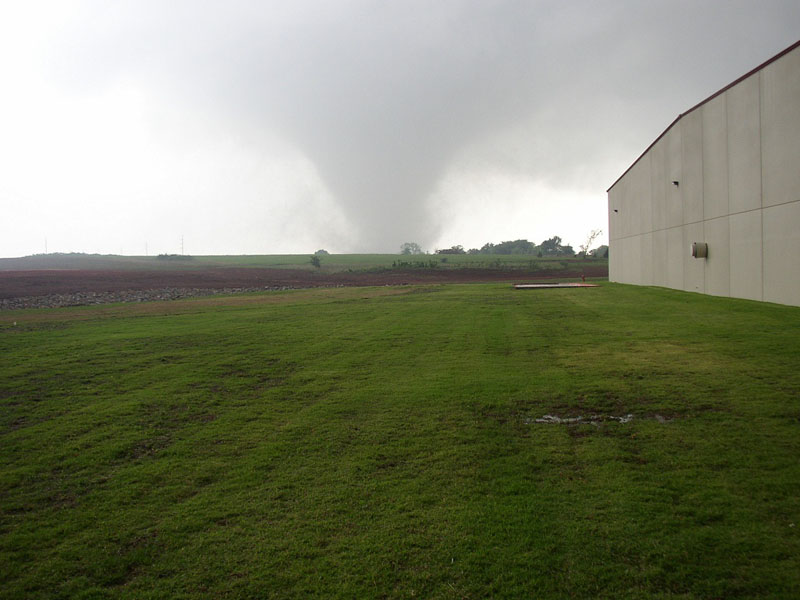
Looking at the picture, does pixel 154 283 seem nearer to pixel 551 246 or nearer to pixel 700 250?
pixel 700 250

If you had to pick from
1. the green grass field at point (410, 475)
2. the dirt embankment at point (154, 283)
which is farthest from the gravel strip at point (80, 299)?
the green grass field at point (410, 475)

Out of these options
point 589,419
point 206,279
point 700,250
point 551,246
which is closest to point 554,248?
point 551,246

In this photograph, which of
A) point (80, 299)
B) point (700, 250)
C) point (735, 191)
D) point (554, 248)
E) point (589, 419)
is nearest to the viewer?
point (589, 419)

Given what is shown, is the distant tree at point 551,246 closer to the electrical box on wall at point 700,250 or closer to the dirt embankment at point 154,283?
the dirt embankment at point 154,283

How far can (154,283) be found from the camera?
4762 cm

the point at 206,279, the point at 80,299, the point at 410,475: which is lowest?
the point at 410,475

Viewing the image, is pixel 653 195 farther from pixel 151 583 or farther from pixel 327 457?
pixel 151 583

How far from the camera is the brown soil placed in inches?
1626

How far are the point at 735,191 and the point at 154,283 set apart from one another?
150ft

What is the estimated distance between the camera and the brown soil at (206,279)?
4131cm


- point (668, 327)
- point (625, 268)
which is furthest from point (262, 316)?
point (625, 268)

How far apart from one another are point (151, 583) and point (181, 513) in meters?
0.97

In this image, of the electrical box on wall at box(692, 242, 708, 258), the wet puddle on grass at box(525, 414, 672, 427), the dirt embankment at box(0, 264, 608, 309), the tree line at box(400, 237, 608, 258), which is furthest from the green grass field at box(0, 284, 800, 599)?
the tree line at box(400, 237, 608, 258)

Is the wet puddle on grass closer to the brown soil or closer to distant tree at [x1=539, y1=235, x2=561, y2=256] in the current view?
the brown soil
